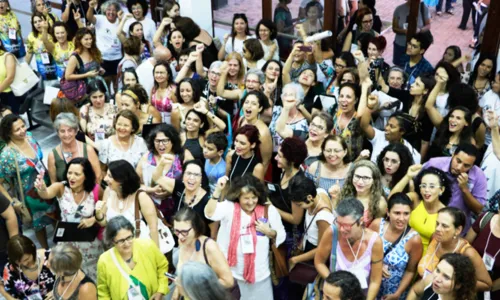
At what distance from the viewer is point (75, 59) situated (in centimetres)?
693

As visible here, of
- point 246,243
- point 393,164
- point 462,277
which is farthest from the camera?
point 393,164

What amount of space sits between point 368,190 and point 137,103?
2694 millimetres

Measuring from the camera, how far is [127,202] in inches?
167

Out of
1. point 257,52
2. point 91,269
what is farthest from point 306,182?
point 257,52

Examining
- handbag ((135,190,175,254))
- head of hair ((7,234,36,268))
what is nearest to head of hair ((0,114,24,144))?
head of hair ((7,234,36,268))

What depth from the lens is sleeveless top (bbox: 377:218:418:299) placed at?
372cm

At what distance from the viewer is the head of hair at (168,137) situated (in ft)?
16.0

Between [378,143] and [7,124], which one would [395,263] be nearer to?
[378,143]

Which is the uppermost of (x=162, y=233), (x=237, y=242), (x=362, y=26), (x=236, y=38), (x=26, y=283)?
(x=362, y=26)

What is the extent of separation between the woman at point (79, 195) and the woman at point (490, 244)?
2864 mm

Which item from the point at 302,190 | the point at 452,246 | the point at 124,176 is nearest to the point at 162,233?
the point at 124,176

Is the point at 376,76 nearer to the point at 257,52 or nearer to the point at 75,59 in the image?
the point at 257,52

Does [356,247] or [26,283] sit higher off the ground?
[356,247]

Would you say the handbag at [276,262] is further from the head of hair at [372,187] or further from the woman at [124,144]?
the woman at [124,144]
